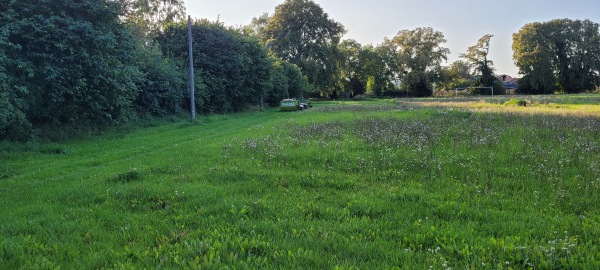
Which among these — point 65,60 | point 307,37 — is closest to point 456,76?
point 307,37

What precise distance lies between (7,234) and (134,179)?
3.12m

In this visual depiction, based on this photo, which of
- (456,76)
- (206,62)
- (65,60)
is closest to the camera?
(65,60)

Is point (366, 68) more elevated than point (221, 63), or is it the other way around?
point (366, 68)

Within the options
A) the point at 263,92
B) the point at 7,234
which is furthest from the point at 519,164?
the point at 263,92

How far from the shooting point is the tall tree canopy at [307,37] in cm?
6994

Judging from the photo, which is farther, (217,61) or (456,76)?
(456,76)

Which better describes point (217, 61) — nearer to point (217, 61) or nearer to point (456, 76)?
point (217, 61)

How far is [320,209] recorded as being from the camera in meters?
5.40

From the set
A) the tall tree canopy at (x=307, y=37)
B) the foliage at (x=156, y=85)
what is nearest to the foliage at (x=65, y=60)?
the foliage at (x=156, y=85)

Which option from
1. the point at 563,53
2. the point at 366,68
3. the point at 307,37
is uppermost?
the point at 307,37

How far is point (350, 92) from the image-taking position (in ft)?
303

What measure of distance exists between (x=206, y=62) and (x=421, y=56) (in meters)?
64.6

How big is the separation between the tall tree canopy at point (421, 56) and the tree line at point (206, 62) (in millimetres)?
231

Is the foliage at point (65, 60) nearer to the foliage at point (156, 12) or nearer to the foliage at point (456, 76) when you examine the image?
the foliage at point (156, 12)
